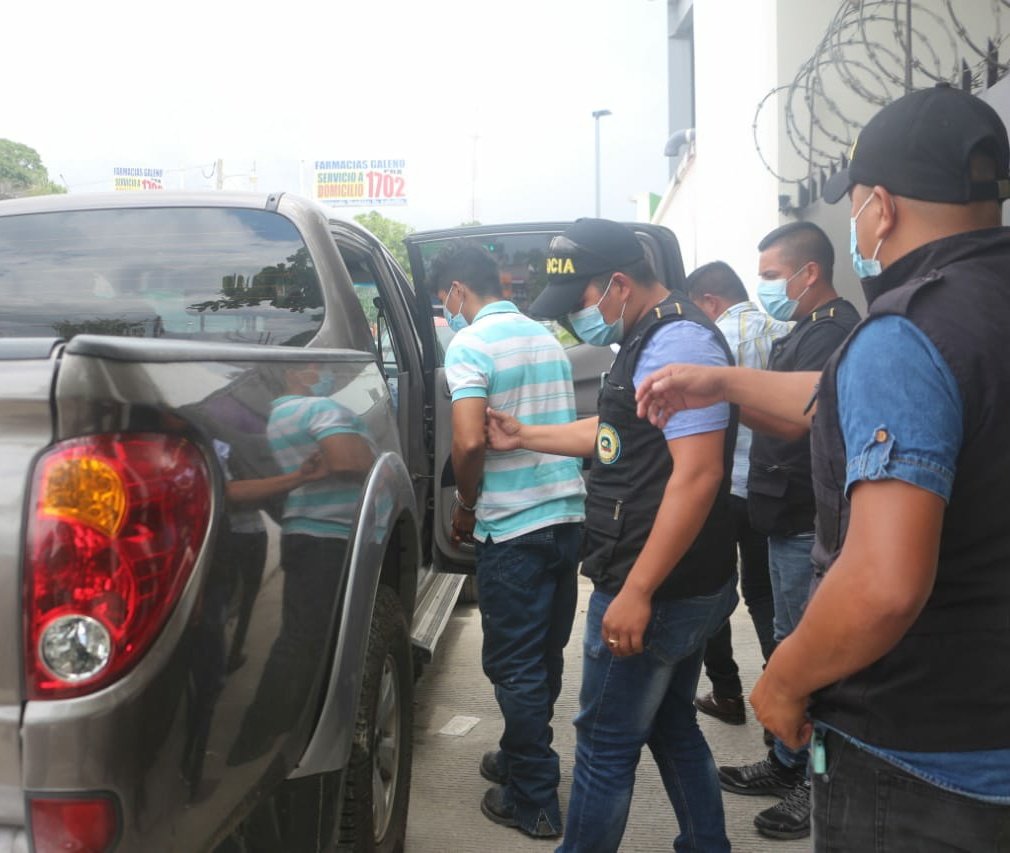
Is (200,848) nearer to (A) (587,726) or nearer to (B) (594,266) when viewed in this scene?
(A) (587,726)

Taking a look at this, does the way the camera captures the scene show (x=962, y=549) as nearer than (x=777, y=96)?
Yes

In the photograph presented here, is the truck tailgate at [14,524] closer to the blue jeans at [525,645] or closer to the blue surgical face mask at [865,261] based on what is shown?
the blue surgical face mask at [865,261]

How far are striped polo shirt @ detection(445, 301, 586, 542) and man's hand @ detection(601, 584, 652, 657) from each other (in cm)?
87

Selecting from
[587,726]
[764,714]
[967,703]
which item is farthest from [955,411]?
[587,726]

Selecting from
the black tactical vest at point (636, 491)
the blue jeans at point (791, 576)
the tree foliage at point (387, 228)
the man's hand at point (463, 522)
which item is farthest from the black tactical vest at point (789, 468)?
the tree foliage at point (387, 228)

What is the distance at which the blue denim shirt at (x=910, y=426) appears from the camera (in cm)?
129

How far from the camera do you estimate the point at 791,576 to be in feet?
10.7

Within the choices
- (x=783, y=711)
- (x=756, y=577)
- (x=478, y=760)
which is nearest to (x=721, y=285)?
(x=756, y=577)

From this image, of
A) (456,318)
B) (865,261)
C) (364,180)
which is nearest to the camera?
(865,261)

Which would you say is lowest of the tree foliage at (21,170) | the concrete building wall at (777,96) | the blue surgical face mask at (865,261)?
the blue surgical face mask at (865,261)

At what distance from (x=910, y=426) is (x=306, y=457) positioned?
113 centimetres

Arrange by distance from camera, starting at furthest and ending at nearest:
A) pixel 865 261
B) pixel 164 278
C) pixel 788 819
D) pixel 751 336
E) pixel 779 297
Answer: pixel 751 336, pixel 779 297, pixel 788 819, pixel 164 278, pixel 865 261

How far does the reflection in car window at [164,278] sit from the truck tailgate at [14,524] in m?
1.41

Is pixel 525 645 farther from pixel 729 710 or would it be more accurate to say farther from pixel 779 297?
pixel 779 297
